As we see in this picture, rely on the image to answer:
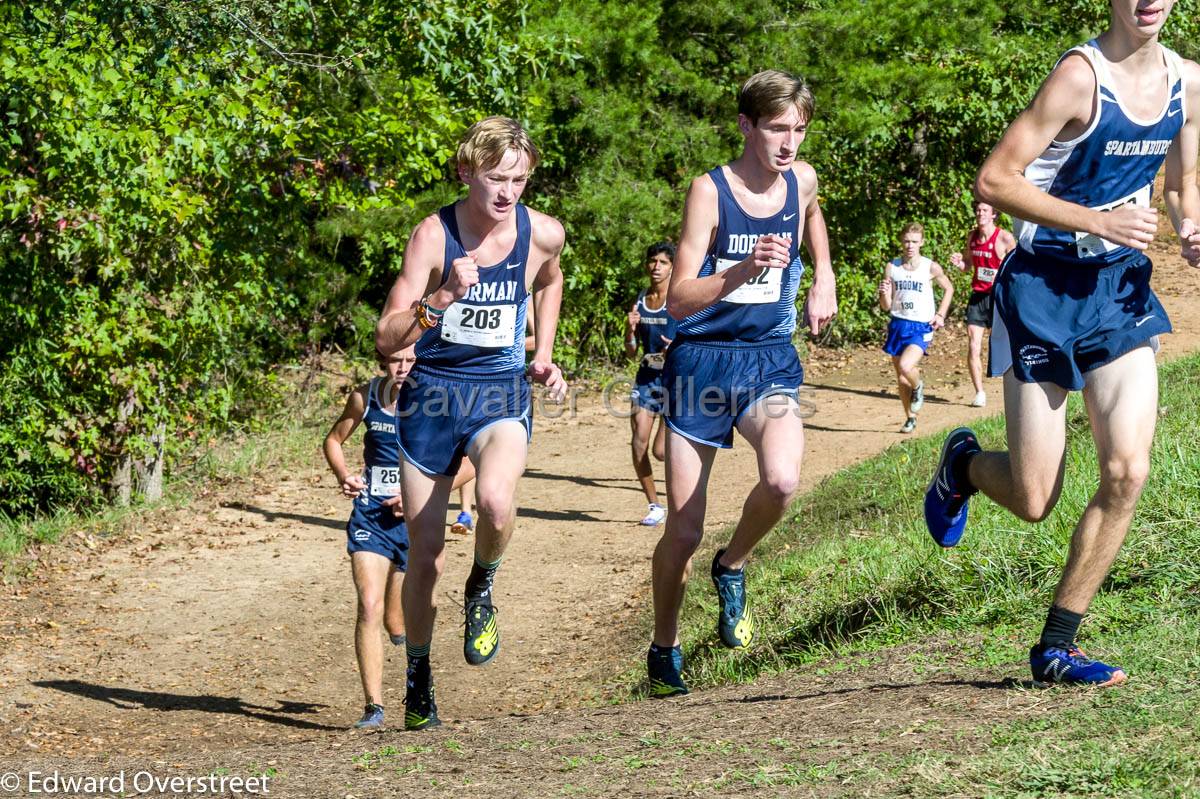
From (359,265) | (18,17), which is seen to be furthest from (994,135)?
(18,17)

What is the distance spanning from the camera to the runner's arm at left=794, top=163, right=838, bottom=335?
547 centimetres

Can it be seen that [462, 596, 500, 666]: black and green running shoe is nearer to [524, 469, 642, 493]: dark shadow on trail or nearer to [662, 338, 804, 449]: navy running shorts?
[662, 338, 804, 449]: navy running shorts

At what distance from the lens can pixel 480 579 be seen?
18.9 ft

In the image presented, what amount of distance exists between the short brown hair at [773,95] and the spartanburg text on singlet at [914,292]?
779 cm

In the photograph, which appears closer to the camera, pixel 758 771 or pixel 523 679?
pixel 758 771

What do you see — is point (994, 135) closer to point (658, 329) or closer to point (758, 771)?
point (658, 329)

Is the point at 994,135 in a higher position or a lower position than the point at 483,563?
higher

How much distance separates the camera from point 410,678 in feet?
19.2

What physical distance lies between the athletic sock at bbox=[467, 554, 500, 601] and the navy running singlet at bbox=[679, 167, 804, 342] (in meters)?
1.21

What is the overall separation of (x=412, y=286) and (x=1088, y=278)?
95.6 inches

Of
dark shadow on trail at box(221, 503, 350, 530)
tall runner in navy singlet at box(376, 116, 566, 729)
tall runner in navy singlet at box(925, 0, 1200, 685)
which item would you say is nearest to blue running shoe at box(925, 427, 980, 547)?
tall runner in navy singlet at box(925, 0, 1200, 685)

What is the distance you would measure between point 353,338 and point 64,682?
8851 millimetres

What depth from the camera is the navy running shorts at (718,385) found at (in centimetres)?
550

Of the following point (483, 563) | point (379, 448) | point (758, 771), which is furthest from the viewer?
point (379, 448)
